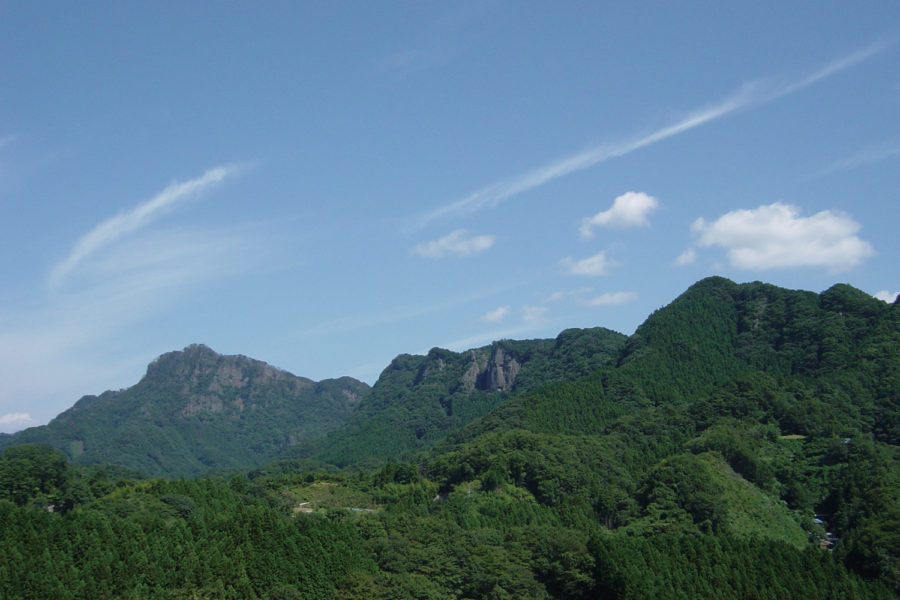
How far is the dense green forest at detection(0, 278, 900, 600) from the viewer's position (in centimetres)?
5528

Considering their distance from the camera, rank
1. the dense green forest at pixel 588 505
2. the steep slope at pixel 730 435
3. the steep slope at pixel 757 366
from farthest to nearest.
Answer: the steep slope at pixel 757 366 < the steep slope at pixel 730 435 < the dense green forest at pixel 588 505

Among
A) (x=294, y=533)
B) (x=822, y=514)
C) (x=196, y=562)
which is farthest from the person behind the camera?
(x=822, y=514)

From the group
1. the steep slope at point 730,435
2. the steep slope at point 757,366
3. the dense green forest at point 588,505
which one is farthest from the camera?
the steep slope at point 757,366

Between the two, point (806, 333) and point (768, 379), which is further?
point (806, 333)

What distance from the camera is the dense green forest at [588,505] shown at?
181ft

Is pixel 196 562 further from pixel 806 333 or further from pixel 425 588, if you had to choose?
pixel 806 333

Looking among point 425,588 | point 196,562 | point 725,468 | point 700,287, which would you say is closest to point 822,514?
point 725,468

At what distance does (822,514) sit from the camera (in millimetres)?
79812

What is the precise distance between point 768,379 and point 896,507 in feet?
138

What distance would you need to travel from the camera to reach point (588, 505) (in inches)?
3132

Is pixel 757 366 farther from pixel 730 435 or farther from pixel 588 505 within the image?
pixel 588 505

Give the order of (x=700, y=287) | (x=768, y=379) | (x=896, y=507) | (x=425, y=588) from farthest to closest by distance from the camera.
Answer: (x=700, y=287) → (x=768, y=379) → (x=896, y=507) → (x=425, y=588)

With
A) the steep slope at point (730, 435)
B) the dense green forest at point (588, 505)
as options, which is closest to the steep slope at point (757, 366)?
the steep slope at point (730, 435)

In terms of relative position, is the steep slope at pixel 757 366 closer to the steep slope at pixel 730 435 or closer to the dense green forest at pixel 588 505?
the steep slope at pixel 730 435
